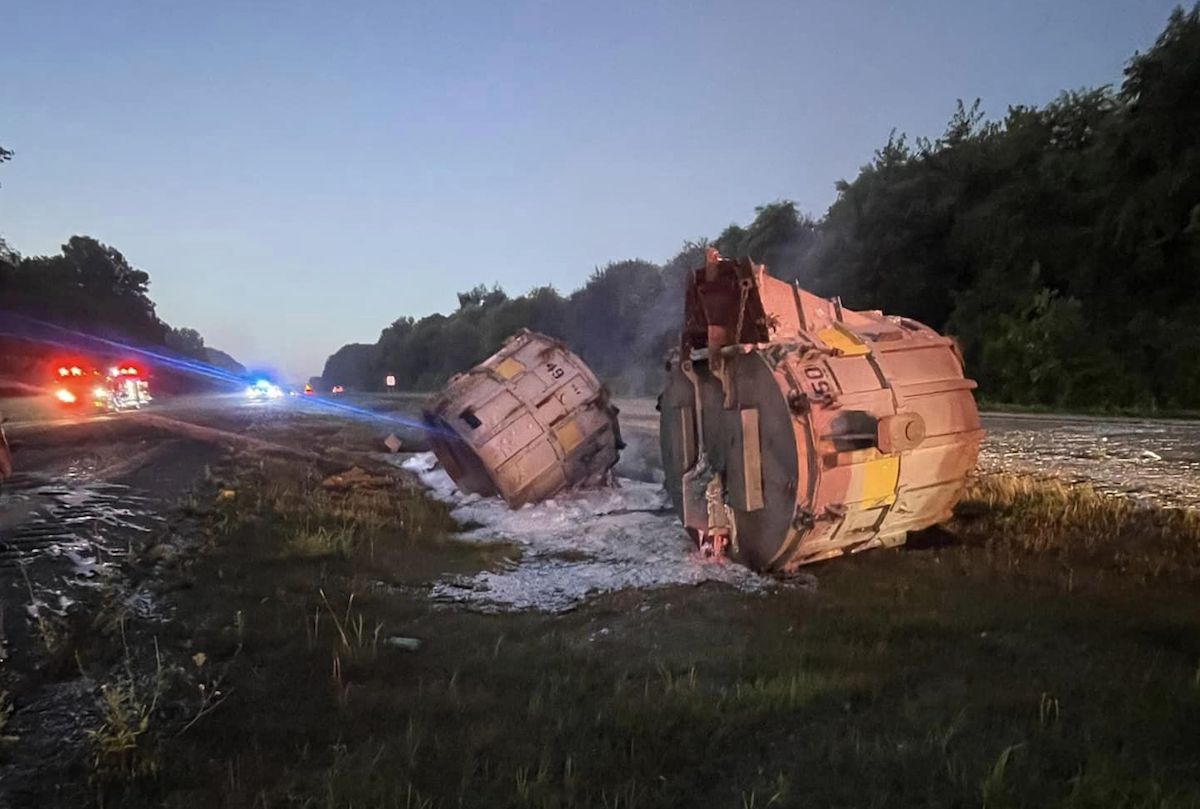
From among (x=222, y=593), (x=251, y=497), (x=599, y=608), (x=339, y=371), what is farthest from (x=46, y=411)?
(x=339, y=371)

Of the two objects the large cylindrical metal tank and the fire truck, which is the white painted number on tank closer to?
the large cylindrical metal tank

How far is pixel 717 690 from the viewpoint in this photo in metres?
4.11

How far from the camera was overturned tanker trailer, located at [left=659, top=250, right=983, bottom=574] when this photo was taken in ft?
18.9

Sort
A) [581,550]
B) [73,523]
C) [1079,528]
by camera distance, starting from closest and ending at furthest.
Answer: [1079,528] → [581,550] → [73,523]

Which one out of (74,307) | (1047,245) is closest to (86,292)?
(74,307)

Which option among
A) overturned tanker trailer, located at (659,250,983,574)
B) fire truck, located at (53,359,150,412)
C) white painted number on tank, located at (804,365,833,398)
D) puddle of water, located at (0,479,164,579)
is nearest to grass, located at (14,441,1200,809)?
overturned tanker trailer, located at (659,250,983,574)

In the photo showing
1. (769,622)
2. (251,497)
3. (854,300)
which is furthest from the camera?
(854,300)

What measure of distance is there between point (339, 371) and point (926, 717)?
117 m

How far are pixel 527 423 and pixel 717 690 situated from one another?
560 cm

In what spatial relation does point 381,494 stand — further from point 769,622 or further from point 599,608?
point 769,622

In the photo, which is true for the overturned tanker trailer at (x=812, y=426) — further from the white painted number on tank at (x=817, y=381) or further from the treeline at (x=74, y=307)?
the treeline at (x=74, y=307)

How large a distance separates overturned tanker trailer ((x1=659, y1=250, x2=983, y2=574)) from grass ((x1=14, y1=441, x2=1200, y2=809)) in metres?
0.45

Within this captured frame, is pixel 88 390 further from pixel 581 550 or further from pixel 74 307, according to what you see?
pixel 74 307

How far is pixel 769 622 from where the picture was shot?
520 cm
